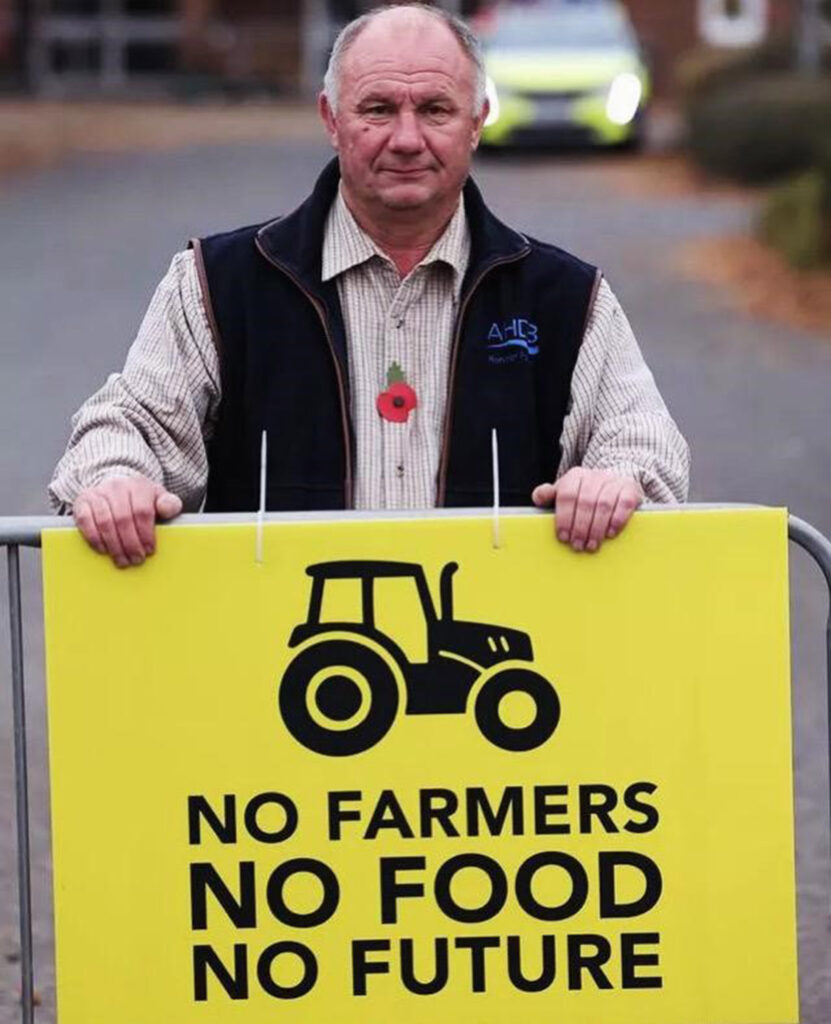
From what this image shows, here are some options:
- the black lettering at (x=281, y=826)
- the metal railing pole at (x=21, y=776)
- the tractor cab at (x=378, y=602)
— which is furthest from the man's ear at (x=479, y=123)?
the black lettering at (x=281, y=826)

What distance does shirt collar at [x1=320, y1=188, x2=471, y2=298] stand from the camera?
4.09 m

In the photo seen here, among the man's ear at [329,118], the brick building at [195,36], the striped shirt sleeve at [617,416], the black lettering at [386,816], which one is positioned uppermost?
the brick building at [195,36]

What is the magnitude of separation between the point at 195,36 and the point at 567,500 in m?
40.2

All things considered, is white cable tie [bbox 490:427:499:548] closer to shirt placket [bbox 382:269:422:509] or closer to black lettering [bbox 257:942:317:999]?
shirt placket [bbox 382:269:422:509]

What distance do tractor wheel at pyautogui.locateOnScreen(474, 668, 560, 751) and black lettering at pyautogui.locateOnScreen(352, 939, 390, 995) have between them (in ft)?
1.17

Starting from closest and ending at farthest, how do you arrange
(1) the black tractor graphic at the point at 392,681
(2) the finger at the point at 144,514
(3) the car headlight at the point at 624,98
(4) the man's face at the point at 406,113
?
(2) the finger at the point at 144,514
(1) the black tractor graphic at the point at 392,681
(4) the man's face at the point at 406,113
(3) the car headlight at the point at 624,98

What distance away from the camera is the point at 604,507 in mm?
3771

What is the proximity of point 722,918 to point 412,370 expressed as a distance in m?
0.99

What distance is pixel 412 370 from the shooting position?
410 cm

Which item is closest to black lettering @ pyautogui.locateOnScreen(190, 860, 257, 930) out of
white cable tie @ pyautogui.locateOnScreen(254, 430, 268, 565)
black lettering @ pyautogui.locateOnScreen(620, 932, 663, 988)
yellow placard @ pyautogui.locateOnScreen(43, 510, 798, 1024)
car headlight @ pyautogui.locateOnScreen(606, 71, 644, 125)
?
yellow placard @ pyautogui.locateOnScreen(43, 510, 798, 1024)

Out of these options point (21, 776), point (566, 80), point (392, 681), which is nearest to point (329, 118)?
point (392, 681)

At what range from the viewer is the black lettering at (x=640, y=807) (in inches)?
152

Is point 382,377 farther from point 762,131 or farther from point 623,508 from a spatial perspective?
point 762,131

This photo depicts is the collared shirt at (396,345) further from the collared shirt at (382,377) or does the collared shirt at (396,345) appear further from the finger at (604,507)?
the finger at (604,507)
